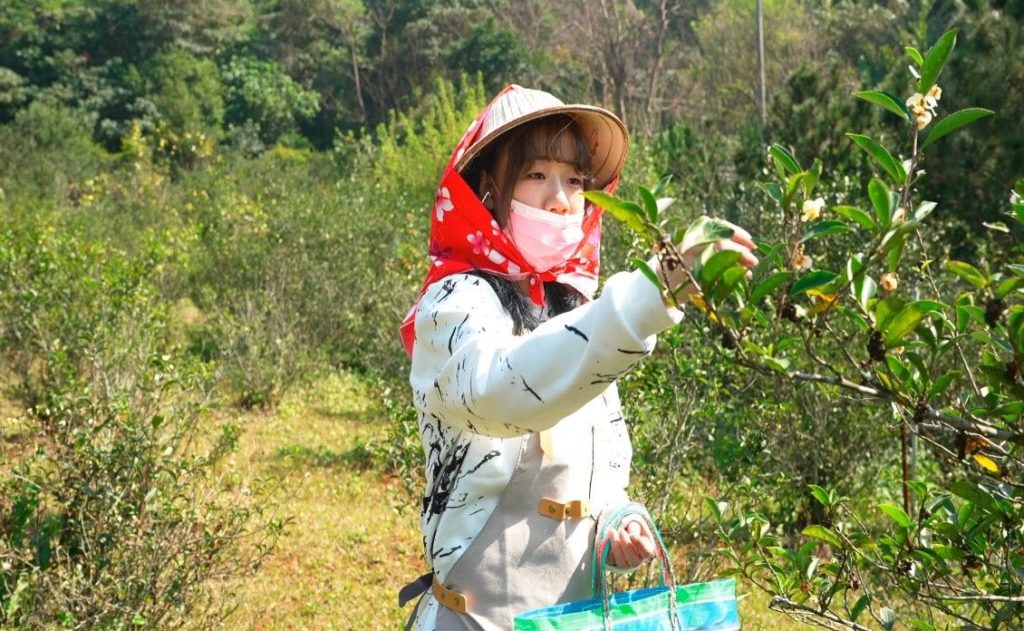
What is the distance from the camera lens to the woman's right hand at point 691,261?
1.02 meters

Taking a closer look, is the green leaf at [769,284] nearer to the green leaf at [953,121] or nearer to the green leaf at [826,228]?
the green leaf at [826,228]

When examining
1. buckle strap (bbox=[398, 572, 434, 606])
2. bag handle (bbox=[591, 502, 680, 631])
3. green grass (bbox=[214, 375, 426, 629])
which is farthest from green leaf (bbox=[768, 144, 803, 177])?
Result: green grass (bbox=[214, 375, 426, 629])

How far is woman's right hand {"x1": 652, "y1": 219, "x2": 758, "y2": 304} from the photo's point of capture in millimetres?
1023

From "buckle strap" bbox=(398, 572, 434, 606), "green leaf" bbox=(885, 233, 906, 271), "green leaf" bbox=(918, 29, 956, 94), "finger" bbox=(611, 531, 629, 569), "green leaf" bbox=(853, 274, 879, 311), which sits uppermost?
"green leaf" bbox=(918, 29, 956, 94)

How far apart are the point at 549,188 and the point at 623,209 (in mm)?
734

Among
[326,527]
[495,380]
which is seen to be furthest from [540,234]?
[326,527]

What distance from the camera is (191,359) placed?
19.6 ft

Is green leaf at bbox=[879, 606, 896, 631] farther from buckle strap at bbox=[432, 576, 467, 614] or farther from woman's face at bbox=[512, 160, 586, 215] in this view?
woman's face at bbox=[512, 160, 586, 215]

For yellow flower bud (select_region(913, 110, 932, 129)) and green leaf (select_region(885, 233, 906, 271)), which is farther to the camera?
yellow flower bud (select_region(913, 110, 932, 129))

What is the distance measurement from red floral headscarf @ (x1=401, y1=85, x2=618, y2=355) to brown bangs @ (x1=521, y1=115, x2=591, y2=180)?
81 mm

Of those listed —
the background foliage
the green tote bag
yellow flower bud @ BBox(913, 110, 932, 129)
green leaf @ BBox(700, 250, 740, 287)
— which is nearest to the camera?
green leaf @ BBox(700, 250, 740, 287)

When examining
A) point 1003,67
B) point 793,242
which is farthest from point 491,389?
point 1003,67

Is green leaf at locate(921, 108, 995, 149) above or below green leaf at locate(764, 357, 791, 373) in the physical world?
above

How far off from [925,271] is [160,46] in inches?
1356
